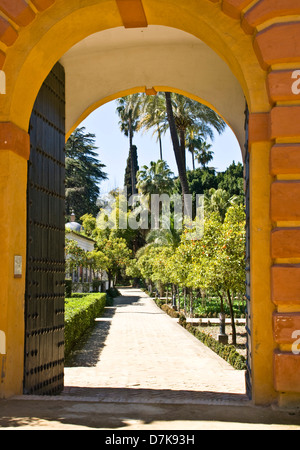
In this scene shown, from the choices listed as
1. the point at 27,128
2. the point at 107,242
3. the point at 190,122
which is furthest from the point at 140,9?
the point at 107,242

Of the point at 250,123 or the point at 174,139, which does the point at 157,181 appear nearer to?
the point at 174,139

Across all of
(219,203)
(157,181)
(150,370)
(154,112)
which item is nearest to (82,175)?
(157,181)

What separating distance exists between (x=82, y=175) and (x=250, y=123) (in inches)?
1911

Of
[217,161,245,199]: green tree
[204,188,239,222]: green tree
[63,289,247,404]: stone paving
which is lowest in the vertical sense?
[63,289,247,404]: stone paving

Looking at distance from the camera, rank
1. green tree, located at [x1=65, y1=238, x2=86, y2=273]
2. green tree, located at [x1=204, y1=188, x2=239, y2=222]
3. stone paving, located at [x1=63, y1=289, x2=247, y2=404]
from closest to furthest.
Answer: stone paving, located at [x1=63, y1=289, x2=247, y2=404] < green tree, located at [x1=65, y1=238, x2=86, y2=273] < green tree, located at [x1=204, y1=188, x2=239, y2=222]

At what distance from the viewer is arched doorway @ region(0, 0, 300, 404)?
4.81m

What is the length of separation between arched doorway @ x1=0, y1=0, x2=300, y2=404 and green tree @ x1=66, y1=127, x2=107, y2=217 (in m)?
45.5

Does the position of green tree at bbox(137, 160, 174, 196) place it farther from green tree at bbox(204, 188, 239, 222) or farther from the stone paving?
the stone paving

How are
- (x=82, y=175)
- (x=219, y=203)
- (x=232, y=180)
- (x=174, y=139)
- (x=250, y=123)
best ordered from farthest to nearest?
(x=82, y=175) → (x=232, y=180) → (x=219, y=203) → (x=174, y=139) → (x=250, y=123)

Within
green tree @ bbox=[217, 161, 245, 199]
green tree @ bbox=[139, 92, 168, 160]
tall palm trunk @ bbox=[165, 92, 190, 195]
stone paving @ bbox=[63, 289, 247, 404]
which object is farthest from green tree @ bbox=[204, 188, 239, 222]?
stone paving @ bbox=[63, 289, 247, 404]

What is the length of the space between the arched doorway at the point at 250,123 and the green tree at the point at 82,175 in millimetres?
45539

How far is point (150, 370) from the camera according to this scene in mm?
9781
